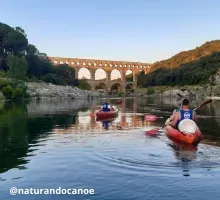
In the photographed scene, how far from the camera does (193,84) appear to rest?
337ft

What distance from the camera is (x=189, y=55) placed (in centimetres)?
14838

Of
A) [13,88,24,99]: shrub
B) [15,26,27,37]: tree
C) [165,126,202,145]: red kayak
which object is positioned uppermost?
[15,26,27,37]: tree

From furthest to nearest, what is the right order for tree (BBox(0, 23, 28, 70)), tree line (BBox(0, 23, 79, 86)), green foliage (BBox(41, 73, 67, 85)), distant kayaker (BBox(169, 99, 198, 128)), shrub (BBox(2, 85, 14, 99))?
green foliage (BBox(41, 73, 67, 85)), tree (BBox(0, 23, 28, 70)), tree line (BBox(0, 23, 79, 86)), shrub (BBox(2, 85, 14, 99)), distant kayaker (BBox(169, 99, 198, 128))

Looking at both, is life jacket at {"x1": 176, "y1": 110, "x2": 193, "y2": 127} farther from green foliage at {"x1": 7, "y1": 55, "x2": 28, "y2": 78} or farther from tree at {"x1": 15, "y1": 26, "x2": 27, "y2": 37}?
tree at {"x1": 15, "y1": 26, "x2": 27, "y2": 37}

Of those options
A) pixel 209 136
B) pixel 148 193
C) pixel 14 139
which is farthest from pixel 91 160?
pixel 209 136

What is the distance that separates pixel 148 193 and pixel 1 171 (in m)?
4.33

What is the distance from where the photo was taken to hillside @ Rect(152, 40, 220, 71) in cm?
14238

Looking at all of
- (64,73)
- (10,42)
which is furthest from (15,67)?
(64,73)

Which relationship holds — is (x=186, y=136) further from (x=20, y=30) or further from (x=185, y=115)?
(x=20, y=30)

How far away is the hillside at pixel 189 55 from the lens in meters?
142

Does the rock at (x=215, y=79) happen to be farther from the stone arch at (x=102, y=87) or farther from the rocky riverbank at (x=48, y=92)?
the stone arch at (x=102, y=87)

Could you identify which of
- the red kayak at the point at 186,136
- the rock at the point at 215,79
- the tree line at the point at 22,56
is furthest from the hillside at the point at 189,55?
the red kayak at the point at 186,136

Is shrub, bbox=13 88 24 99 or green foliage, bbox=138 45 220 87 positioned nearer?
shrub, bbox=13 88 24 99

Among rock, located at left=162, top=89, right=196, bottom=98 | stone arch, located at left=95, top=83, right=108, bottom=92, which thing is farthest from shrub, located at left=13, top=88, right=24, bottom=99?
stone arch, located at left=95, top=83, right=108, bottom=92
